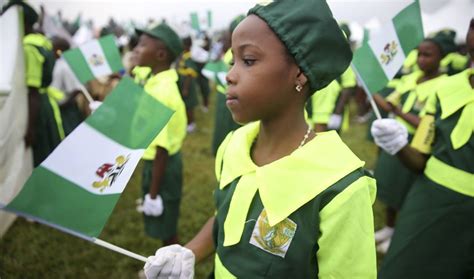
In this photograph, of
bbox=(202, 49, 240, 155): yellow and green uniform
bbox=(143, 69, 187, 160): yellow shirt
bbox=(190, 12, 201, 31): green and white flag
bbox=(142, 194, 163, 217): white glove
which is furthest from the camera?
bbox=(190, 12, 201, 31): green and white flag

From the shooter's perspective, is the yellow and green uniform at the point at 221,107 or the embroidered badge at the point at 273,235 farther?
the yellow and green uniform at the point at 221,107

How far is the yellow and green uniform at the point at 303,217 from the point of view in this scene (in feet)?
3.48

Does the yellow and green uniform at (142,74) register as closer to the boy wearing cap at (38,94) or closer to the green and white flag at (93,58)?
the green and white flag at (93,58)

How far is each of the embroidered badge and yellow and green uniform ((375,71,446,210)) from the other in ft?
8.55

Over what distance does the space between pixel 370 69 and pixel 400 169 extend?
1.68 meters

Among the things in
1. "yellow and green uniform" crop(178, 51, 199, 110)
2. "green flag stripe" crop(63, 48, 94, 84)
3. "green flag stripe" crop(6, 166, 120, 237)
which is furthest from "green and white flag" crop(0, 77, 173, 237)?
"yellow and green uniform" crop(178, 51, 199, 110)

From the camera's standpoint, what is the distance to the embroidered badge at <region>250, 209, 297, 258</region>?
1149 mm

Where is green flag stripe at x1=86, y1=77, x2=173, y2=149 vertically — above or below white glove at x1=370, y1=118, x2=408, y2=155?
above

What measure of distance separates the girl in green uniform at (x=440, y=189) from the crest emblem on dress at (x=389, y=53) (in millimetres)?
331

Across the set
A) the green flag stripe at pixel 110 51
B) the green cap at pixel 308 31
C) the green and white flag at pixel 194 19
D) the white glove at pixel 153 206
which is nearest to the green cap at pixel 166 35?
the green flag stripe at pixel 110 51

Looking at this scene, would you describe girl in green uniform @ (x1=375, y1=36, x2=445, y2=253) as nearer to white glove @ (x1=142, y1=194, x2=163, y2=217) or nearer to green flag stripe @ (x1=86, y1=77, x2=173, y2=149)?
white glove @ (x1=142, y1=194, x2=163, y2=217)

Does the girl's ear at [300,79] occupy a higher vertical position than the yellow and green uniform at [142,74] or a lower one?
higher

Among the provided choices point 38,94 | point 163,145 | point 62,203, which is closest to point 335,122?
point 163,145

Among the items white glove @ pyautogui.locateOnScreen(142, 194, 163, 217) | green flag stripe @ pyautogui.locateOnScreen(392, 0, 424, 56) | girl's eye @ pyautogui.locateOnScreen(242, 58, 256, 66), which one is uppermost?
girl's eye @ pyautogui.locateOnScreen(242, 58, 256, 66)
